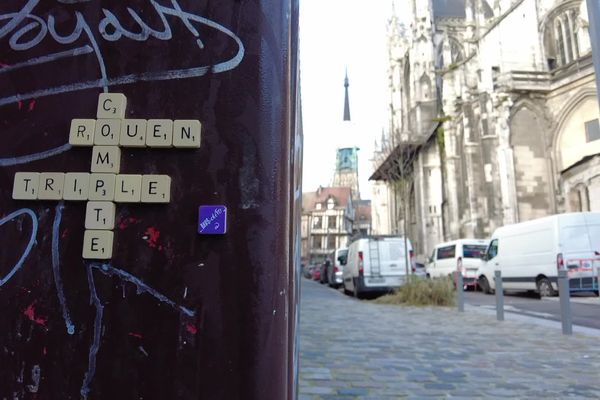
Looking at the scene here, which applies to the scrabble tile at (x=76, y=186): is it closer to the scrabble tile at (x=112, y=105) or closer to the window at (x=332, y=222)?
the scrabble tile at (x=112, y=105)

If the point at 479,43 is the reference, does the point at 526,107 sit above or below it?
below

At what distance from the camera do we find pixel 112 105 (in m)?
1.63

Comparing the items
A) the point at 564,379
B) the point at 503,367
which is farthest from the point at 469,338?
the point at 564,379

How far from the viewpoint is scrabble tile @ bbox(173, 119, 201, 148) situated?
158cm

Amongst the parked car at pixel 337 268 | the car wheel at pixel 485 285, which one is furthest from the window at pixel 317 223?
the car wheel at pixel 485 285

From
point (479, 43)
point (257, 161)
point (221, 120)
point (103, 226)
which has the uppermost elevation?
point (479, 43)

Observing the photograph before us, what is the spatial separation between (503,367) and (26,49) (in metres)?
5.26

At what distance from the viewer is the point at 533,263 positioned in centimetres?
1555

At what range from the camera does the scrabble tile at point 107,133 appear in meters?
1.60

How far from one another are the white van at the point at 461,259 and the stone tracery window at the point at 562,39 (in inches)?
561

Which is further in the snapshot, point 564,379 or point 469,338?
point 469,338

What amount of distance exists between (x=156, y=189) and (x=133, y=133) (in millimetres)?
209

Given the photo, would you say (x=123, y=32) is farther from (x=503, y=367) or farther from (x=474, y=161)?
(x=474, y=161)

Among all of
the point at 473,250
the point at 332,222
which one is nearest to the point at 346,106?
the point at 332,222
